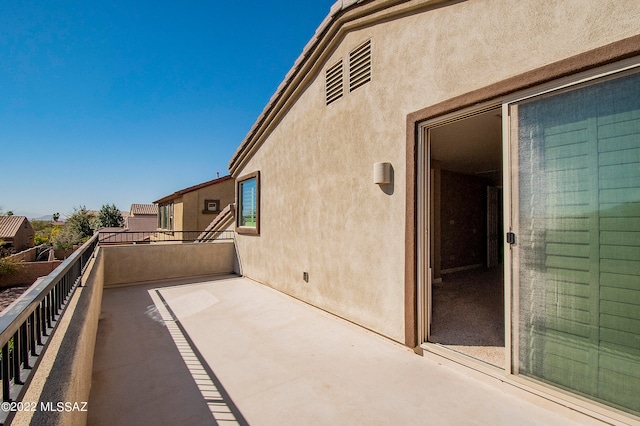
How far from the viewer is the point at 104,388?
8.39 feet

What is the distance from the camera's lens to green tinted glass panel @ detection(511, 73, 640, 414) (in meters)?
1.86

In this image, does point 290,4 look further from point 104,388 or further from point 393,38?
point 104,388

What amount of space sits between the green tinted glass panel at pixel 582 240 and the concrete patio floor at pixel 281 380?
382 mm

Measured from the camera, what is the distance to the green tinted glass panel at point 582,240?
6.11 feet

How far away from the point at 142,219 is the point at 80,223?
5522 mm

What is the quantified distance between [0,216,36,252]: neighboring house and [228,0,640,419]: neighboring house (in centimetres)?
3063

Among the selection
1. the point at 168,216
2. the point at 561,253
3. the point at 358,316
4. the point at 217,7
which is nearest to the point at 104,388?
the point at 358,316

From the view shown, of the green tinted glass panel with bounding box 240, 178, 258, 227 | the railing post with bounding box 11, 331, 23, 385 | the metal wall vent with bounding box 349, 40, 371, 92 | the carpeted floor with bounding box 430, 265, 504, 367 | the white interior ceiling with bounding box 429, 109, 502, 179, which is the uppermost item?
the metal wall vent with bounding box 349, 40, 371, 92

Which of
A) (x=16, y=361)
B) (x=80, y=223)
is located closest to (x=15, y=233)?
(x=80, y=223)

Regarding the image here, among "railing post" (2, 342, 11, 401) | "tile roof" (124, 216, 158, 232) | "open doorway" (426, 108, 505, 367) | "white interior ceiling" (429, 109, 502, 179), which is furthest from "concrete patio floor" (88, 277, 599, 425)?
"tile roof" (124, 216, 158, 232)

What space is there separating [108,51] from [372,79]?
30.4ft

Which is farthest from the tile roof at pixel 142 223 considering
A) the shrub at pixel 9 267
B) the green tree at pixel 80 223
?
the shrub at pixel 9 267

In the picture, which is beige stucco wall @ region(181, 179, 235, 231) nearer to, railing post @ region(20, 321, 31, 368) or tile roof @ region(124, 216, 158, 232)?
railing post @ region(20, 321, 31, 368)

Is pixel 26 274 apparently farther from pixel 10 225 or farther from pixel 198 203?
pixel 10 225
